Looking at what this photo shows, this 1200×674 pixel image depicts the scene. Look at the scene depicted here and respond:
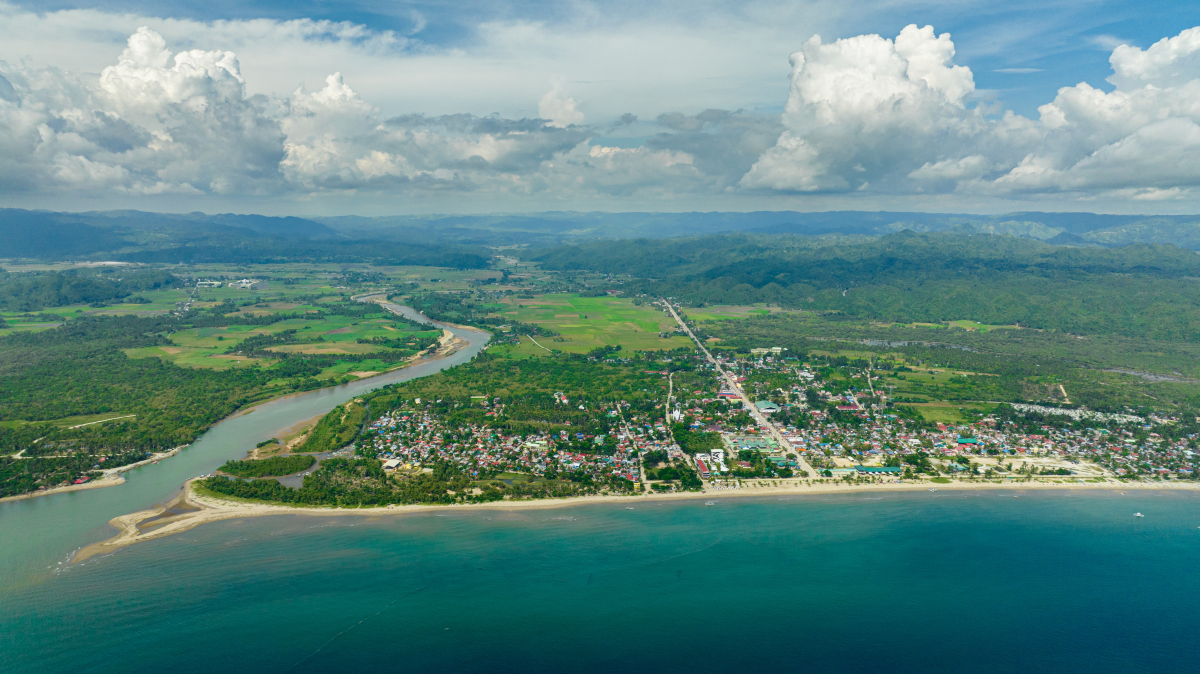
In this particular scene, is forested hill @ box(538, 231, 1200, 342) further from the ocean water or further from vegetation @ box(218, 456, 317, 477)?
vegetation @ box(218, 456, 317, 477)

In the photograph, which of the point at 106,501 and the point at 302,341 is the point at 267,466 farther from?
the point at 302,341

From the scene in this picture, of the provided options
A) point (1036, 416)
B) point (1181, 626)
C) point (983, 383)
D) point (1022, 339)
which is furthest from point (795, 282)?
point (1181, 626)

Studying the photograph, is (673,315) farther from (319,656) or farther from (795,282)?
(319,656)

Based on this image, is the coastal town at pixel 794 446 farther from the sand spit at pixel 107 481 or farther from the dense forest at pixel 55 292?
the dense forest at pixel 55 292

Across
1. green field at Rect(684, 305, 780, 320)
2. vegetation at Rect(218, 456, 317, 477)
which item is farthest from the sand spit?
green field at Rect(684, 305, 780, 320)

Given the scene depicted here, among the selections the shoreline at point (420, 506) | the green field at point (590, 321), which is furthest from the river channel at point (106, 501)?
the green field at point (590, 321)
